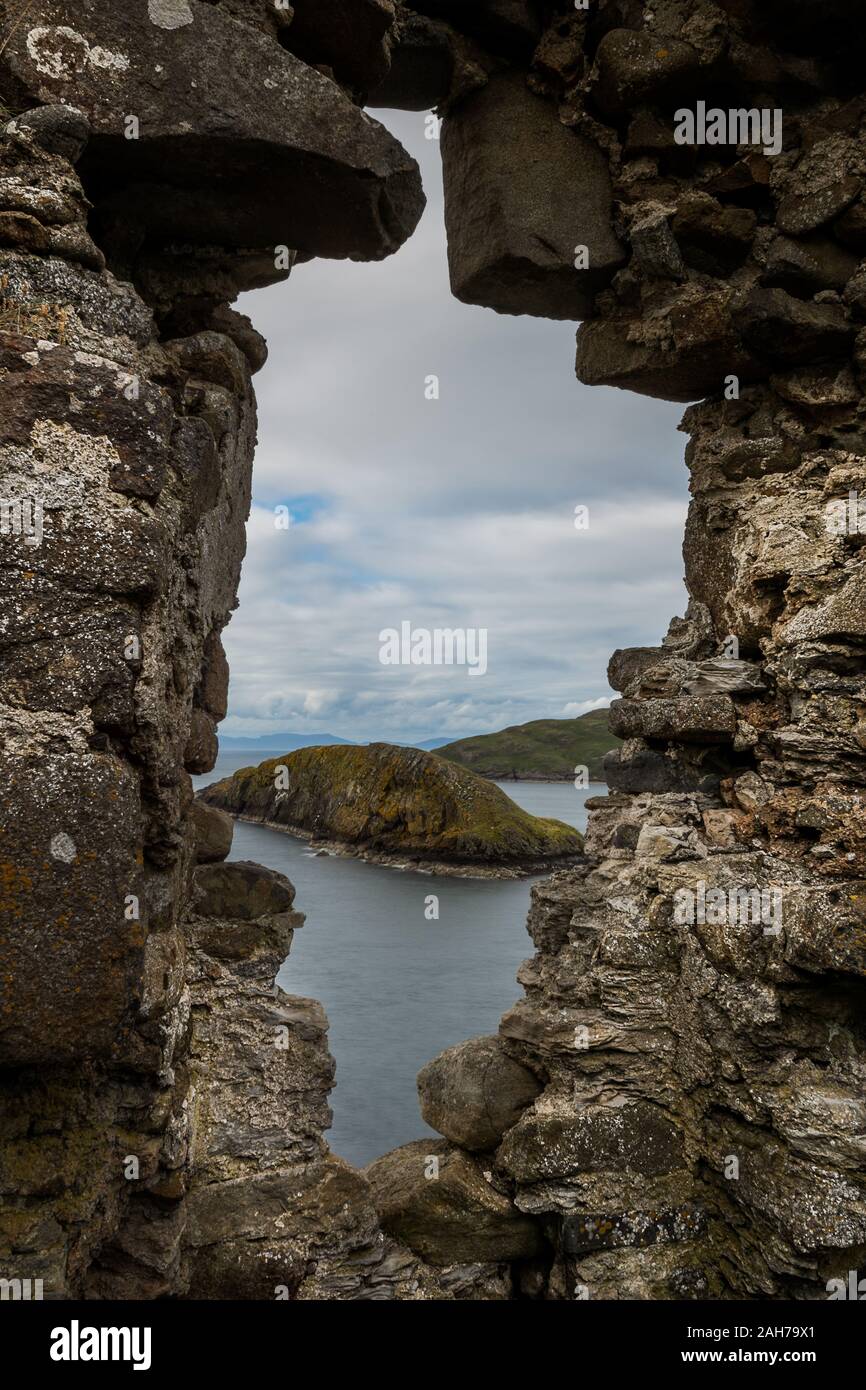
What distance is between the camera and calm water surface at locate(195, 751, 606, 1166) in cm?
613

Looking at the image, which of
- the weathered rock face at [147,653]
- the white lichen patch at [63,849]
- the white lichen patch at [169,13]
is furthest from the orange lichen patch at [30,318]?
the white lichen patch at [63,849]

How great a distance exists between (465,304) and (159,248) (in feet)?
5.69

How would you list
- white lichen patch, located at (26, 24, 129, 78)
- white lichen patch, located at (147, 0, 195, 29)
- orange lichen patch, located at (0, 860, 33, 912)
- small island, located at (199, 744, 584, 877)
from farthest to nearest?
1. small island, located at (199, 744, 584, 877)
2. white lichen patch, located at (147, 0, 195, 29)
3. white lichen patch, located at (26, 24, 129, 78)
4. orange lichen patch, located at (0, 860, 33, 912)

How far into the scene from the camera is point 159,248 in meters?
4.19

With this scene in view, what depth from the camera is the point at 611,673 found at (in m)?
5.49

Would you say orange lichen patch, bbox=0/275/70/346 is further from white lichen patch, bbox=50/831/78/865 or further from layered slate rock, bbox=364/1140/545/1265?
layered slate rock, bbox=364/1140/545/1265

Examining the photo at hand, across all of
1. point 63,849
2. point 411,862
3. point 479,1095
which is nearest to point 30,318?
point 63,849

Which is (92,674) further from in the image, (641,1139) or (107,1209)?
(641,1139)

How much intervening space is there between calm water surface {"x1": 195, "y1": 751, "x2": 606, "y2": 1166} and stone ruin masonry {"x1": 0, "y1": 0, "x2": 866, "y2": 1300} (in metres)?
1.12

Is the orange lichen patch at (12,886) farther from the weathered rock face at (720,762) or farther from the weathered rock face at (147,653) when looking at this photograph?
the weathered rock face at (720,762)

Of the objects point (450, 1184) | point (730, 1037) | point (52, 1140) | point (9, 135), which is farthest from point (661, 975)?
point (9, 135)

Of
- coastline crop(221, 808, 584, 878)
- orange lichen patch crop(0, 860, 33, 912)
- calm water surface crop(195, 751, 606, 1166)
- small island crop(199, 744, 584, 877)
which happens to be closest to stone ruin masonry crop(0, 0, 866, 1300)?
orange lichen patch crop(0, 860, 33, 912)

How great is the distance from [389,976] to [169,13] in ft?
20.8

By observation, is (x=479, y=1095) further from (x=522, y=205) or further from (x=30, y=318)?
(x=522, y=205)
